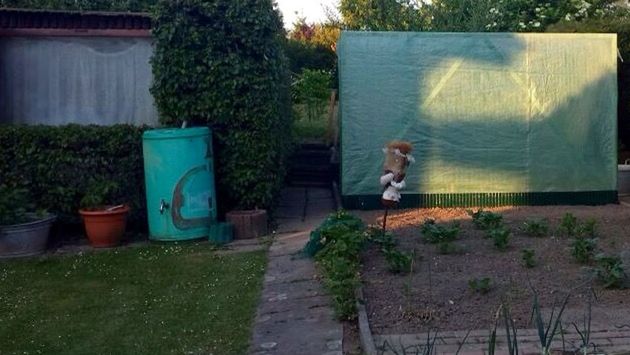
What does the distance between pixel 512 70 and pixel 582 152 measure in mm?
1454

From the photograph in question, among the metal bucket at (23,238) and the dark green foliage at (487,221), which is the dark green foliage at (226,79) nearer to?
the metal bucket at (23,238)

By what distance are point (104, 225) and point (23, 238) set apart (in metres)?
0.85

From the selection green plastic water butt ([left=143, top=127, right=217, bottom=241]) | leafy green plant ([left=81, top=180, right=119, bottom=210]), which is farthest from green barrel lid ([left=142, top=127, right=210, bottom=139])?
leafy green plant ([left=81, top=180, right=119, bottom=210])

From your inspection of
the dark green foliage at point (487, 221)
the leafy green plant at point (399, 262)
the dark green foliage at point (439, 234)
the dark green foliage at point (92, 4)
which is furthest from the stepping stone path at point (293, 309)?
the dark green foliage at point (92, 4)

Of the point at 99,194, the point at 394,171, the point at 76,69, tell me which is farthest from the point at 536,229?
the point at 76,69

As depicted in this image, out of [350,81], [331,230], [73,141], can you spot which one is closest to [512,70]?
[350,81]

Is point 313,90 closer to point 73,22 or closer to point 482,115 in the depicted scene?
point 482,115

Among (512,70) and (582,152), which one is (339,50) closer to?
(512,70)

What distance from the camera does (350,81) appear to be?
11.6 meters

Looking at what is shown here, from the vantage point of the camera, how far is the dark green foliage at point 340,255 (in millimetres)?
6328

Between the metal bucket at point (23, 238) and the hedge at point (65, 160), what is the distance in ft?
2.01

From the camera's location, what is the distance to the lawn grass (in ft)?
20.3

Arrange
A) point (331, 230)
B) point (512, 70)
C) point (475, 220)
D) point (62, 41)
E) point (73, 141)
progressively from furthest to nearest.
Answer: point (512, 70), point (62, 41), point (73, 141), point (475, 220), point (331, 230)

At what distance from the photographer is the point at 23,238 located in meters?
9.39
